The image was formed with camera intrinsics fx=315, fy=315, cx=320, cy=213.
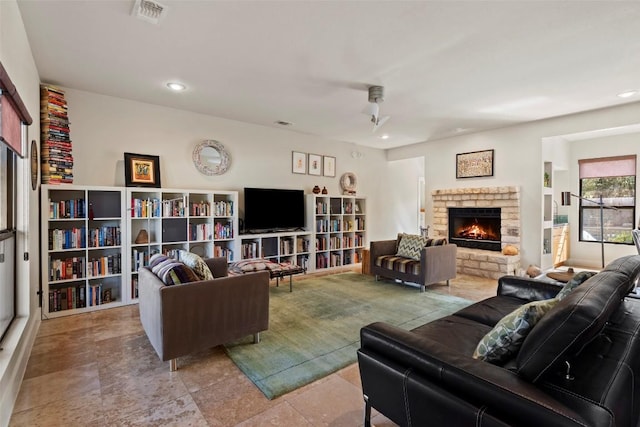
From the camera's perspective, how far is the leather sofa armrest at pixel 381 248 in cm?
494

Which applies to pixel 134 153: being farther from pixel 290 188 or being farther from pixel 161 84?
pixel 290 188

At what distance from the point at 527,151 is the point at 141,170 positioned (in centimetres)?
570

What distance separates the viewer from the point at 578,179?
18.7ft

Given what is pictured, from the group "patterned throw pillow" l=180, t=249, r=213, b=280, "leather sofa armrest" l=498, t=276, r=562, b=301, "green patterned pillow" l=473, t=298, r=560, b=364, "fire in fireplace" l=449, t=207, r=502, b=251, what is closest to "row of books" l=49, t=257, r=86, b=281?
"patterned throw pillow" l=180, t=249, r=213, b=280

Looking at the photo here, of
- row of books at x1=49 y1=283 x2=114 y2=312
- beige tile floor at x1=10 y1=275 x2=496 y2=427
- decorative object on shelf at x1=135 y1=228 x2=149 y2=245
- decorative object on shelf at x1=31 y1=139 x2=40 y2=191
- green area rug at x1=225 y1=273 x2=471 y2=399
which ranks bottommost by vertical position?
beige tile floor at x1=10 y1=275 x2=496 y2=427

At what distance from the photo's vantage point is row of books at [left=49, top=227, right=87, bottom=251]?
336 centimetres

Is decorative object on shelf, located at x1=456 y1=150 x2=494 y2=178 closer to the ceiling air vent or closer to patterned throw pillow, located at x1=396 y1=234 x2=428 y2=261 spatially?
patterned throw pillow, located at x1=396 y1=234 x2=428 y2=261

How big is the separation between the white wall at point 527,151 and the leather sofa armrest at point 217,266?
4539mm

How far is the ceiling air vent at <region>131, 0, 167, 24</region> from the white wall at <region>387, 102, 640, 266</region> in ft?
17.1

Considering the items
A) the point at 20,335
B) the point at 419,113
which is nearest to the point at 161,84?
the point at 20,335

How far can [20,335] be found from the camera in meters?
2.24

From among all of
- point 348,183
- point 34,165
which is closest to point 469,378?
point 34,165

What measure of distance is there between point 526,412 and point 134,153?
178 inches

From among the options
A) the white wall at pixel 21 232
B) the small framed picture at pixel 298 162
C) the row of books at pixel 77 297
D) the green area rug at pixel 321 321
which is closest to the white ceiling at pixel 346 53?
the white wall at pixel 21 232
